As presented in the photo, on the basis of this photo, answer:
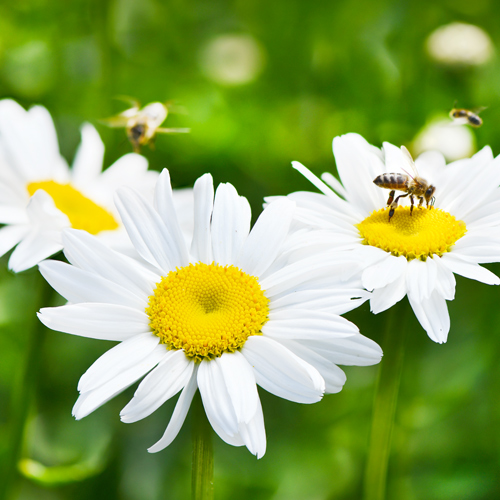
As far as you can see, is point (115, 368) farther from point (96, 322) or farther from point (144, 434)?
point (144, 434)

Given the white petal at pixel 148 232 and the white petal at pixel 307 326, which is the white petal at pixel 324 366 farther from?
the white petal at pixel 148 232

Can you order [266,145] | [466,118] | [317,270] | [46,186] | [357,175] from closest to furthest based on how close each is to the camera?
[317,270] < [357,175] < [466,118] < [46,186] < [266,145]

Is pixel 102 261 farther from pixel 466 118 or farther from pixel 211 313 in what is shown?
pixel 466 118

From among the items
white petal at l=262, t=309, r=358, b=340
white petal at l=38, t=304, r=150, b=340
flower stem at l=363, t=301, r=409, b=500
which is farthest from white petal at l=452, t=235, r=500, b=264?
white petal at l=38, t=304, r=150, b=340

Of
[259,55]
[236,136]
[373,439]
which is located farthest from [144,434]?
[259,55]

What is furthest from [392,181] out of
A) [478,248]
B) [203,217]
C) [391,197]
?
[203,217]
